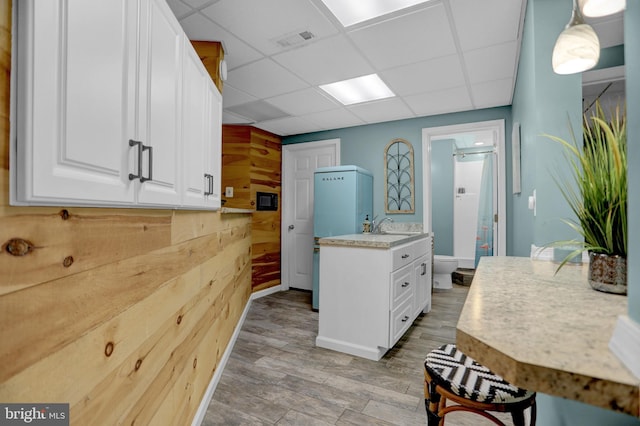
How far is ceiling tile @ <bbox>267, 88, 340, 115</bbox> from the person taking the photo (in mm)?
3141

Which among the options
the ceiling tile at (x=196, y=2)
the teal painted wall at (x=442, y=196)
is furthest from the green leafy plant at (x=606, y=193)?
the teal painted wall at (x=442, y=196)

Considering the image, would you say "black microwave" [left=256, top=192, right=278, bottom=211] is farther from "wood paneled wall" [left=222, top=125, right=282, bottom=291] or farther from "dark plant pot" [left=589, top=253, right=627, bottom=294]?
"dark plant pot" [left=589, top=253, right=627, bottom=294]

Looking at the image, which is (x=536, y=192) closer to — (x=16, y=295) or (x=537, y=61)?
(x=537, y=61)

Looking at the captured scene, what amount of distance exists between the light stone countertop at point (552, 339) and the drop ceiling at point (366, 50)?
5.84 feet

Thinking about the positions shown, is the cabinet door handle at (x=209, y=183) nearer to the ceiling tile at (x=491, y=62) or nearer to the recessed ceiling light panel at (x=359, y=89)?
the recessed ceiling light panel at (x=359, y=89)

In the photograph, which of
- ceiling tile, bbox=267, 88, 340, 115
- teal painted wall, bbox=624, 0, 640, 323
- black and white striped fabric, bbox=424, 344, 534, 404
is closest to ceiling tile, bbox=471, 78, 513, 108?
ceiling tile, bbox=267, 88, 340, 115

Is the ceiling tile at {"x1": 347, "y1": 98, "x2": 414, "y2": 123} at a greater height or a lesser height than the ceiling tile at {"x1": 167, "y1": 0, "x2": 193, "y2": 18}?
greater

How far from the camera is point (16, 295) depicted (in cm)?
55

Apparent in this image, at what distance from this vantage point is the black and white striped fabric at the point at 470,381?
37.8 inches

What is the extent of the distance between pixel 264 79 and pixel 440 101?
1892 millimetres

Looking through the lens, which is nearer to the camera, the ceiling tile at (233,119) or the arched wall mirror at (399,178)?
the ceiling tile at (233,119)

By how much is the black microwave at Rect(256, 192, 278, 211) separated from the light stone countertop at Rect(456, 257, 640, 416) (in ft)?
11.9

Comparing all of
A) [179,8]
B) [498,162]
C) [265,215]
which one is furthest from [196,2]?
[498,162]

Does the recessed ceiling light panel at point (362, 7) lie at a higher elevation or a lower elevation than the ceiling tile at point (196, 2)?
higher
